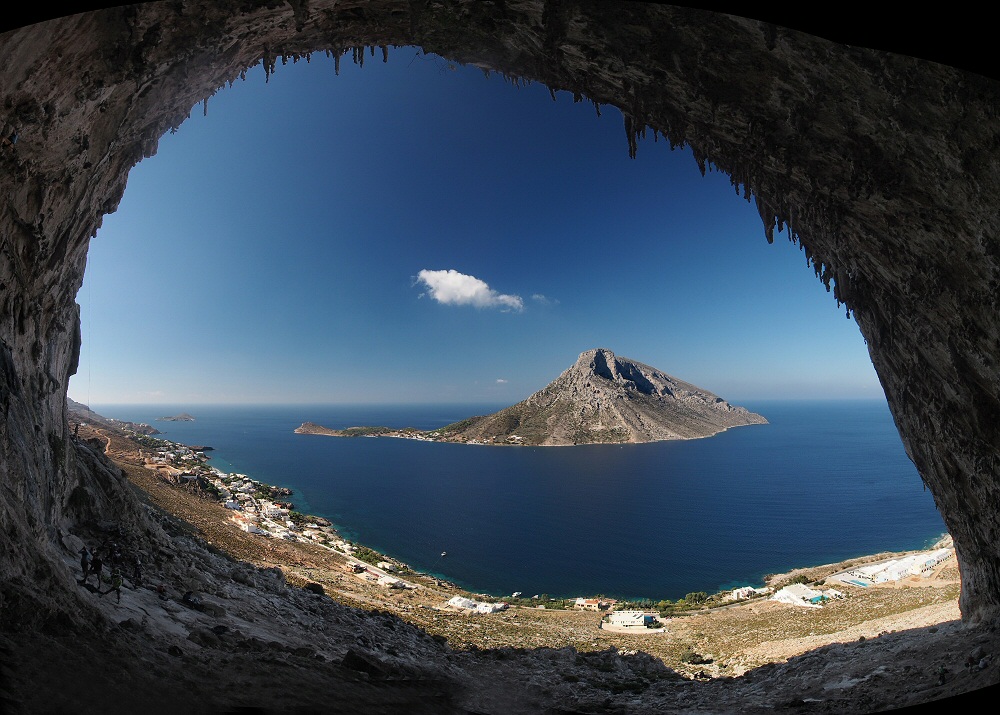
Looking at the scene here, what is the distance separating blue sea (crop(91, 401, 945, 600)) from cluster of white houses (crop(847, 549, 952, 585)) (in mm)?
11974

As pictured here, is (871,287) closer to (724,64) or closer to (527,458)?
(724,64)

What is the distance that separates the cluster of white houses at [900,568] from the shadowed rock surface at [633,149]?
3703cm

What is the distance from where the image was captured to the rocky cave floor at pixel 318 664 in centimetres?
670

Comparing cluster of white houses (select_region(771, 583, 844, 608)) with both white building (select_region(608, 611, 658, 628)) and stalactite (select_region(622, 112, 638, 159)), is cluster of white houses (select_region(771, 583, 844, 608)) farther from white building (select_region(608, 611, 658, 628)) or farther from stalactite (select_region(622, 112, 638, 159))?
stalactite (select_region(622, 112, 638, 159))

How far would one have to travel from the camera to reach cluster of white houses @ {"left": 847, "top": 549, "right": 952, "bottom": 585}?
39.0 m

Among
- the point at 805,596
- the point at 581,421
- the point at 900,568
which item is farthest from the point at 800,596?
the point at 581,421

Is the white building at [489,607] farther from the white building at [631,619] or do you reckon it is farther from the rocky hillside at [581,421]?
the rocky hillside at [581,421]

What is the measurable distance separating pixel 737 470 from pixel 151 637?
144 meters

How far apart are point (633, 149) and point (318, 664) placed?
18.8 m

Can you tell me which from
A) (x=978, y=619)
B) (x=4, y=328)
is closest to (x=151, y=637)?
(x=4, y=328)

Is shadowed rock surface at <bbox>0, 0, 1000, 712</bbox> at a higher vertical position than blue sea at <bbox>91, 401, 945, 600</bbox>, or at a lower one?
higher

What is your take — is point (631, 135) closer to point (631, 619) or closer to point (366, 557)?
point (631, 619)

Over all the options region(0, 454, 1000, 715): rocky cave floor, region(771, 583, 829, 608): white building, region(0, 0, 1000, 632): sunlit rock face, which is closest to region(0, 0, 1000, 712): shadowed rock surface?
region(0, 0, 1000, 632): sunlit rock face

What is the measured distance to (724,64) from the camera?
1059 cm
